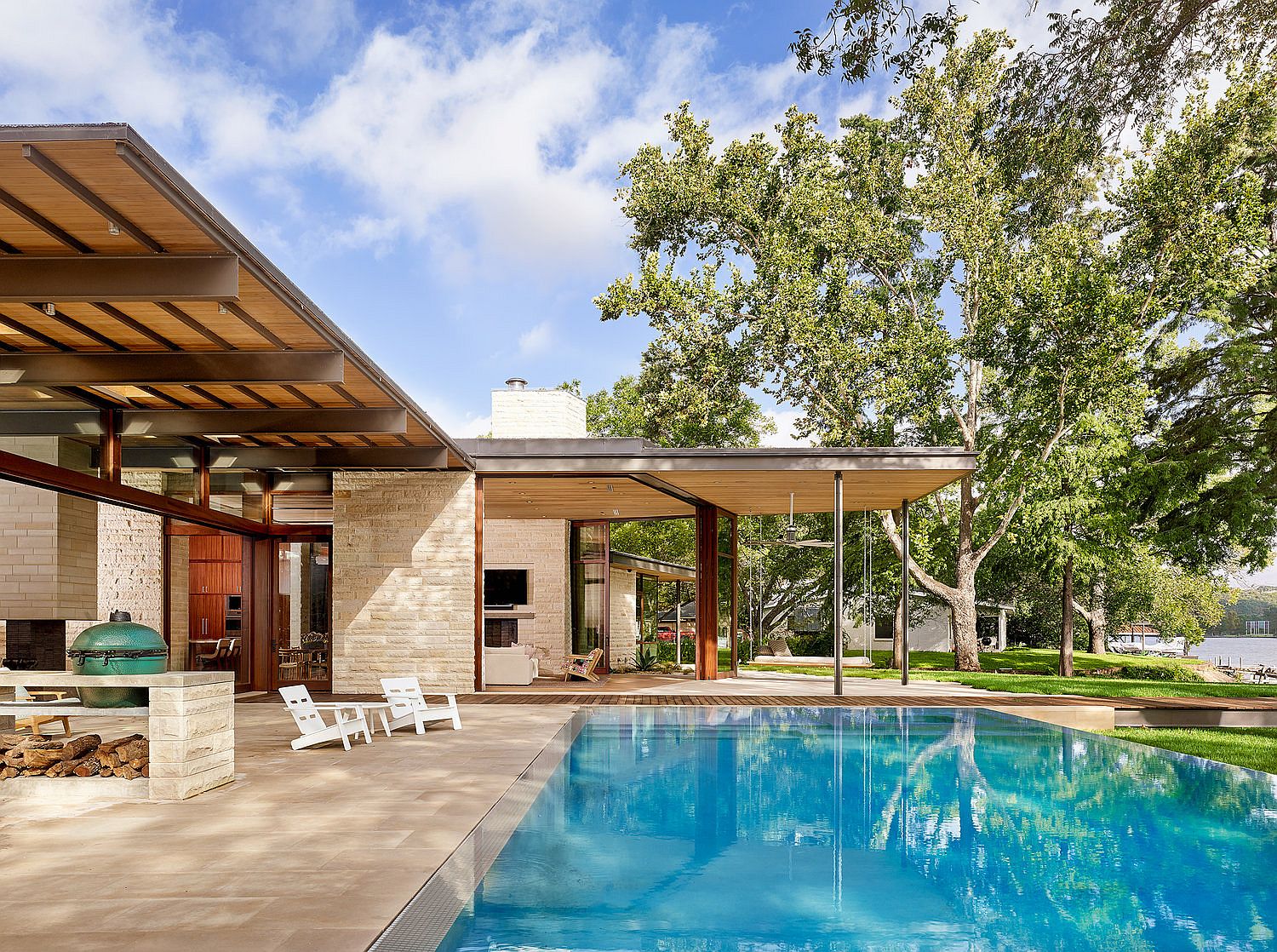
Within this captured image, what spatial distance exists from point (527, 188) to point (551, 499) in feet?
66.5

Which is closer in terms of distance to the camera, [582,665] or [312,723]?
[312,723]

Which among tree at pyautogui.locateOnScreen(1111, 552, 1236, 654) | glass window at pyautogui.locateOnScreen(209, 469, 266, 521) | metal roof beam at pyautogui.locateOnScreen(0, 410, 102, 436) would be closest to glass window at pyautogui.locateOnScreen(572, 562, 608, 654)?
glass window at pyautogui.locateOnScreen(209, 469, 266, 521)

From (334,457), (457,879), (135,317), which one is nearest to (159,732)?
(457,879)

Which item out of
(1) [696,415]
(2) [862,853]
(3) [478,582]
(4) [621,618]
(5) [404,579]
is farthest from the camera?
(1) [696,415]

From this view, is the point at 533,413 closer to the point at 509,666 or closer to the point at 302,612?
the point at 509,666

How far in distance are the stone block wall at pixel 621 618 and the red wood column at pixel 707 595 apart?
3229 millimetres

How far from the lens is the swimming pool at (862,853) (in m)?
4.75

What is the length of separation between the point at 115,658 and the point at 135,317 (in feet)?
8.65

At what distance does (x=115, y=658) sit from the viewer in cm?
685

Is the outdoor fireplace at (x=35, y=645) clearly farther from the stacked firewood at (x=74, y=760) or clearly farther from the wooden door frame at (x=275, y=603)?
the stacked firewood at (x=74, y=760)

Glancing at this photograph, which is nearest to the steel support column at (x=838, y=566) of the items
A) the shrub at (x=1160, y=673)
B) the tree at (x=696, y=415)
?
the tree at (x=696, y=415)

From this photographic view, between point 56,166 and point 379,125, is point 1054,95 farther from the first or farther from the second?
point 379,125

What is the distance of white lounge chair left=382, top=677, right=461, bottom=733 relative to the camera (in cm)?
1045

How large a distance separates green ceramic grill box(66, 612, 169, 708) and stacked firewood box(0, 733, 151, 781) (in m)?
0.48
